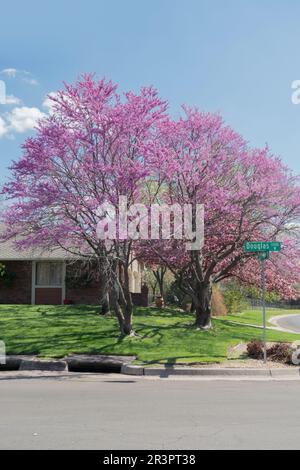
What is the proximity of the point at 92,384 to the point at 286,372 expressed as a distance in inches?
195

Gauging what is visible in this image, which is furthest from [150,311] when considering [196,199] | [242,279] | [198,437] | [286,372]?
[198,437]

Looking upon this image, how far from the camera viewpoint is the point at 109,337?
16.0 metres

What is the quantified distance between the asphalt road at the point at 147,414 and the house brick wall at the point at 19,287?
1705cm

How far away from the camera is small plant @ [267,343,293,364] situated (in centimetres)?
1376

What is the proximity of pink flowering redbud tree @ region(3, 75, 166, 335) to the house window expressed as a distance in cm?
1294

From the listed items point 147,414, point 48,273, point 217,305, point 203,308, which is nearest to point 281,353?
point 203,308

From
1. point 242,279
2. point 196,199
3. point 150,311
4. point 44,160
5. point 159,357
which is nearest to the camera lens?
point 159,357

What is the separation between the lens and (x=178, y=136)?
18.0 m

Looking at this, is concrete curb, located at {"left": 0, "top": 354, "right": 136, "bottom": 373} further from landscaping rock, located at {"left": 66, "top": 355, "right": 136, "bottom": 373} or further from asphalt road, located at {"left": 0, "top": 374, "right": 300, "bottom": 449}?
asphalt road, located at {"left": 0, "top": 374, "right": 300, "bottom": 449}

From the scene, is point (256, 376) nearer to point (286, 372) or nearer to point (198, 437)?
point (286, 372)

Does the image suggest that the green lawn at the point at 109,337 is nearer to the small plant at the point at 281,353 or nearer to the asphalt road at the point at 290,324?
the small plant at the point at 281,353
